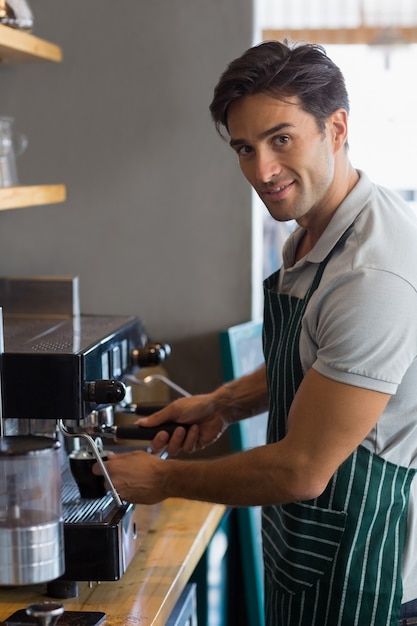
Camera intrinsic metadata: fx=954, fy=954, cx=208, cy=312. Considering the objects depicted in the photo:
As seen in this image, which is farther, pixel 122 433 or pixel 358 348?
pixel 122 433

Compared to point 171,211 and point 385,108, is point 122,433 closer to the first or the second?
point 171,211

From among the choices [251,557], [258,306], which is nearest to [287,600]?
[251,557]

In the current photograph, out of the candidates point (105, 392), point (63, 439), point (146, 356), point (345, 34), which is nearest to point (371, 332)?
point (105, 392)

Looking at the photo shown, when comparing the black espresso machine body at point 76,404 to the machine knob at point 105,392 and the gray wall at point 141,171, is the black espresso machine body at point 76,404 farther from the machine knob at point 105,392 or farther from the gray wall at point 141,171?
the gray wall at point 141,171

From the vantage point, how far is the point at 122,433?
171 centimetres

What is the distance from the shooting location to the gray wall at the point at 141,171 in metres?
2.48

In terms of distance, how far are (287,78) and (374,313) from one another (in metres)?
0.40

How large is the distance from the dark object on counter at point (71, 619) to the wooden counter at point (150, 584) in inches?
1.1

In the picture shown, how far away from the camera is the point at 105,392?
1.48 m

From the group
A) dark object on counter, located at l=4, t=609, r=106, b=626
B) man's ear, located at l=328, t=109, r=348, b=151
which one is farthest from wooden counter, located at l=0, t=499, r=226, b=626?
man's ear, located at l=328, t=109, r=348, b=151

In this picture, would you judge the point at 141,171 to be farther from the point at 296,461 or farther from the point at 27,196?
the point at 296,461

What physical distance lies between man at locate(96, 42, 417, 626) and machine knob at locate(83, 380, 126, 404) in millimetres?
122

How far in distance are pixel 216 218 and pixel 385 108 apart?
0.62m

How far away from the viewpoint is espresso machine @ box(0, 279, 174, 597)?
1.15 metres
